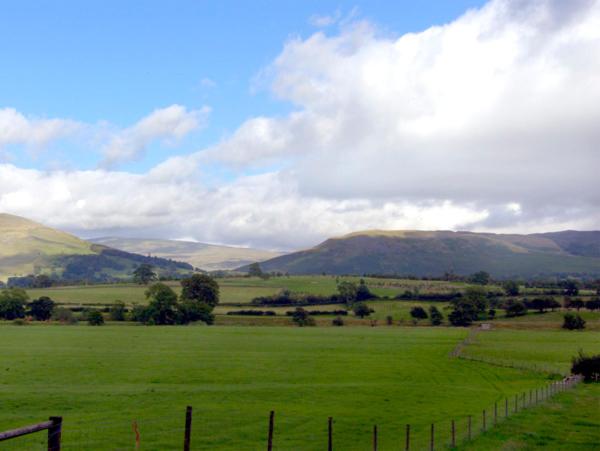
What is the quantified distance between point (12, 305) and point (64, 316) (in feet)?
44.3

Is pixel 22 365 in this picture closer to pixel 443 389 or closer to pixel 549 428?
pixel 443 389

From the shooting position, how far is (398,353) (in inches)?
3716

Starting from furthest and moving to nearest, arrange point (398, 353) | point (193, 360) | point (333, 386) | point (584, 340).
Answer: point (584, 340), point (398, 353), point (193, 360), point (333, 386)

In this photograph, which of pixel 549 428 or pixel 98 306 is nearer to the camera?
pixel 549 428

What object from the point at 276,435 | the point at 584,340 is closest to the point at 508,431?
the point at 276,435

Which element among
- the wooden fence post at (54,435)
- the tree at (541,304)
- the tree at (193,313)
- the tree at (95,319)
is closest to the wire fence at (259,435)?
the wooden fence post at (54,435)

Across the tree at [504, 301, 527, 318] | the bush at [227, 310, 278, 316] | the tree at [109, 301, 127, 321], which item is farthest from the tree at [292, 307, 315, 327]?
the tree at [504, 301, 527, 318]

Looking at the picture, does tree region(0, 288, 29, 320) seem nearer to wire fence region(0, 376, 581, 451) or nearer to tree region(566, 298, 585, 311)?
wire fence region(0, 376, 581, 451)

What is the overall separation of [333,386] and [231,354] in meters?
32.7

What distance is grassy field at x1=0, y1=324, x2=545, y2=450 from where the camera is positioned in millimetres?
35156

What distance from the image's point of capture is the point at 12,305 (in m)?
164

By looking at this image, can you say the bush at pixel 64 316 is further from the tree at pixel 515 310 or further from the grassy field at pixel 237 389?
the tree at pixel 515 310

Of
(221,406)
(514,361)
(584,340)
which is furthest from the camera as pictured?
(584,340)

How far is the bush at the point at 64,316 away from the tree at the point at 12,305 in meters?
8.33
